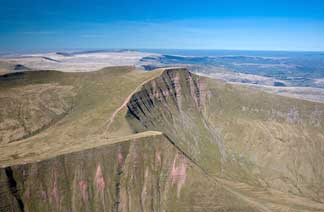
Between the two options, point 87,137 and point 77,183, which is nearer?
point 77,183

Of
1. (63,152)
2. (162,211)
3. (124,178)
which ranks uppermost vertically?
(63,152)

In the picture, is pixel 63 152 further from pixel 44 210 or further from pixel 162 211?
pixel 162 211

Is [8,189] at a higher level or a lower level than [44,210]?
higher

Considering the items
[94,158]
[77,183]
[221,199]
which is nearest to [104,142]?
[94,158]

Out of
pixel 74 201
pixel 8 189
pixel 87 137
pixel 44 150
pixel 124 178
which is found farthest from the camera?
pixel 87 137

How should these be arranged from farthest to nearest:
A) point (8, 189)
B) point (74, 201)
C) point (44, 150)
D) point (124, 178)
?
point (44, 150)
point (124, 178)
point (74, 201)
point (8, 189)

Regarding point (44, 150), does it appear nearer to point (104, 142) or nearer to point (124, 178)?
point (104, 142)
